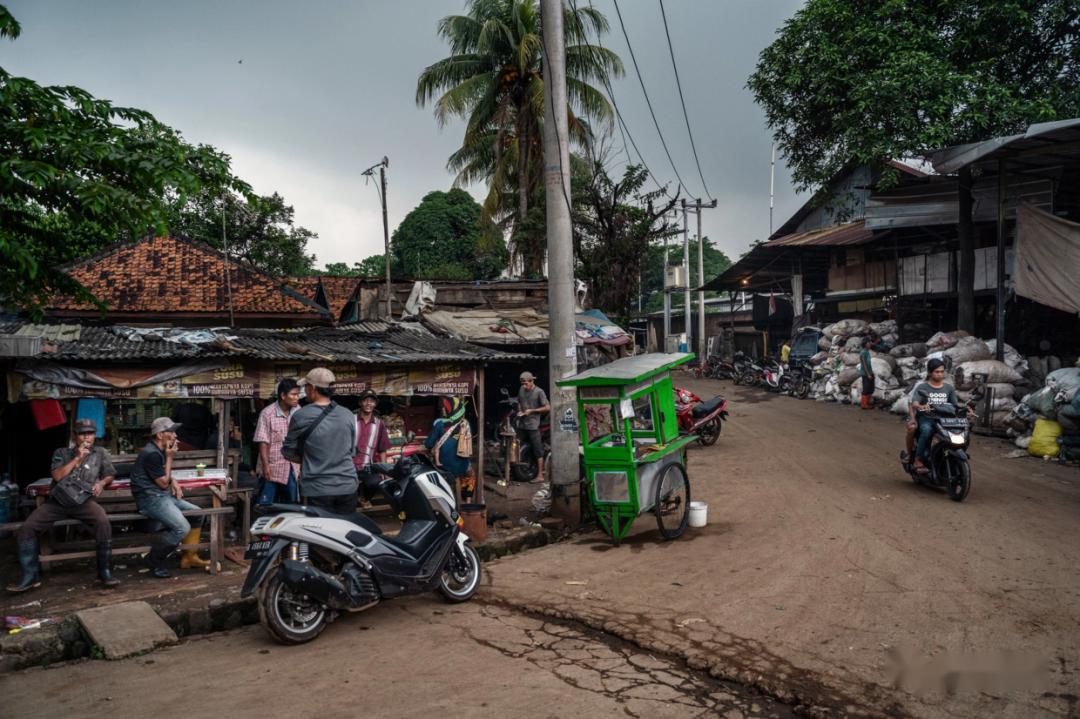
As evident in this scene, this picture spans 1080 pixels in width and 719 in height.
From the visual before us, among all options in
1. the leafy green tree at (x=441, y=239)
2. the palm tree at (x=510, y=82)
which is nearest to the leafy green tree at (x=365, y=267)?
the leafy green tree at (x=441, y=239)

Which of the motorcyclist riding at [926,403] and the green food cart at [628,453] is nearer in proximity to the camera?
the green food cart at [628,453]

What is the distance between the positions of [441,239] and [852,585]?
3648 centimetres

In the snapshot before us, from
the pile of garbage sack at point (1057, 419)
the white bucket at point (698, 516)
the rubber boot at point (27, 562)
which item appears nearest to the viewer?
the rubber boot at point (27, 562)

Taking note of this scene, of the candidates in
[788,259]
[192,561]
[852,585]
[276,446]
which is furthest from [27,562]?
[788,259]

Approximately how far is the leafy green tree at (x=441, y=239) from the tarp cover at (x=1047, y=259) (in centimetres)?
2688

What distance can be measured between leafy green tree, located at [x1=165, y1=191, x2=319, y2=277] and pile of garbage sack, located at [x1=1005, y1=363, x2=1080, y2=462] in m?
21.8

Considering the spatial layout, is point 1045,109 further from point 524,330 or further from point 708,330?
point 708,330

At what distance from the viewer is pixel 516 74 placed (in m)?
23.3

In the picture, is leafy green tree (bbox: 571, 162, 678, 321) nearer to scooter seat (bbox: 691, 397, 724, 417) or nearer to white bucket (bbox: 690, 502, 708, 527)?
scooter seat (bbox: 691, 397, 724, 417)

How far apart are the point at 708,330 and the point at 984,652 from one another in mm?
37944

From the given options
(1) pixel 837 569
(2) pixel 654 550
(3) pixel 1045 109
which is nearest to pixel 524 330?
(2) pixel 654 550

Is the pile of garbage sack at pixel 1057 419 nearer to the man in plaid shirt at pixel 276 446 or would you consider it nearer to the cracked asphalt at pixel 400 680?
the cracked asphalt at pixel 400 680

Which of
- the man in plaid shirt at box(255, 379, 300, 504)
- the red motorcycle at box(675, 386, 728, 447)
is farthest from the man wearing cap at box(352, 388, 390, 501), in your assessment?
the red motorcycle at box(675, 386, 728, 447)

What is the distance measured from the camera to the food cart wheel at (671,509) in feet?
26.1
